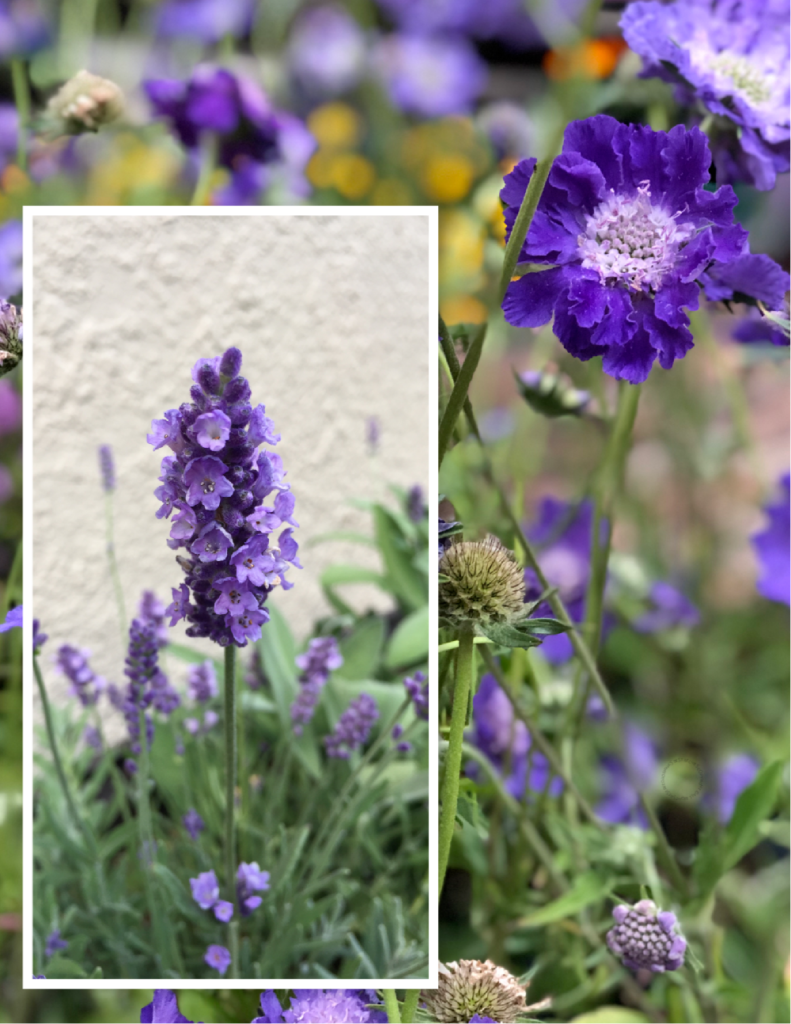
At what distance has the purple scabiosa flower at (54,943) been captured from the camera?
19.4 inches

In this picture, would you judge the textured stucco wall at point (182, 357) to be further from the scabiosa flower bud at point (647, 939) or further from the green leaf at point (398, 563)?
the scabiosa flower bud at point (647, 939)

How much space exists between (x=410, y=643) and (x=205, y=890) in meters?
0.26

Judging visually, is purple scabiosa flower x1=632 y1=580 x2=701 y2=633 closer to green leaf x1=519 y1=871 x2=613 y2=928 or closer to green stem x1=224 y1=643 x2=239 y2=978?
green leaf x1=519 y1=871 x2=613 y2=928

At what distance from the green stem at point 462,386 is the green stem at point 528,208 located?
0.10 ft

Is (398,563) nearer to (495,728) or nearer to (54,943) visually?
(495,728)

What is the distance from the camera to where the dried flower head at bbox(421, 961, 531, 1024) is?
0.41 m

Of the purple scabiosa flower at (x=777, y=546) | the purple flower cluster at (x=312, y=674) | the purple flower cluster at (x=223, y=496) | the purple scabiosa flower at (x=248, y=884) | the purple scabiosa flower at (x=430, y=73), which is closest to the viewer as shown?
the purple flower cluster at (x=223, y=496)

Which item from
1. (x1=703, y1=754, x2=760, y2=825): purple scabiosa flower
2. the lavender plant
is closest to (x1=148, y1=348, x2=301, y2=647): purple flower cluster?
the lavender plant

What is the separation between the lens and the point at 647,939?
420 millimetres

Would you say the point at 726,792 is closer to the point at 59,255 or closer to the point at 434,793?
the point at 434,793

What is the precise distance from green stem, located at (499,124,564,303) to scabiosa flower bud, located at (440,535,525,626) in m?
0.12

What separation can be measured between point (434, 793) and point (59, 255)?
32 centimetres

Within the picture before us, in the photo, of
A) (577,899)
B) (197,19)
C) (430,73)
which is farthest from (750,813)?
(430,73)

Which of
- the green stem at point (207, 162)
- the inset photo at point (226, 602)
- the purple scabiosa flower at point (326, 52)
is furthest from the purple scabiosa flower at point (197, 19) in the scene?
the inset photo at point (226, 602)
